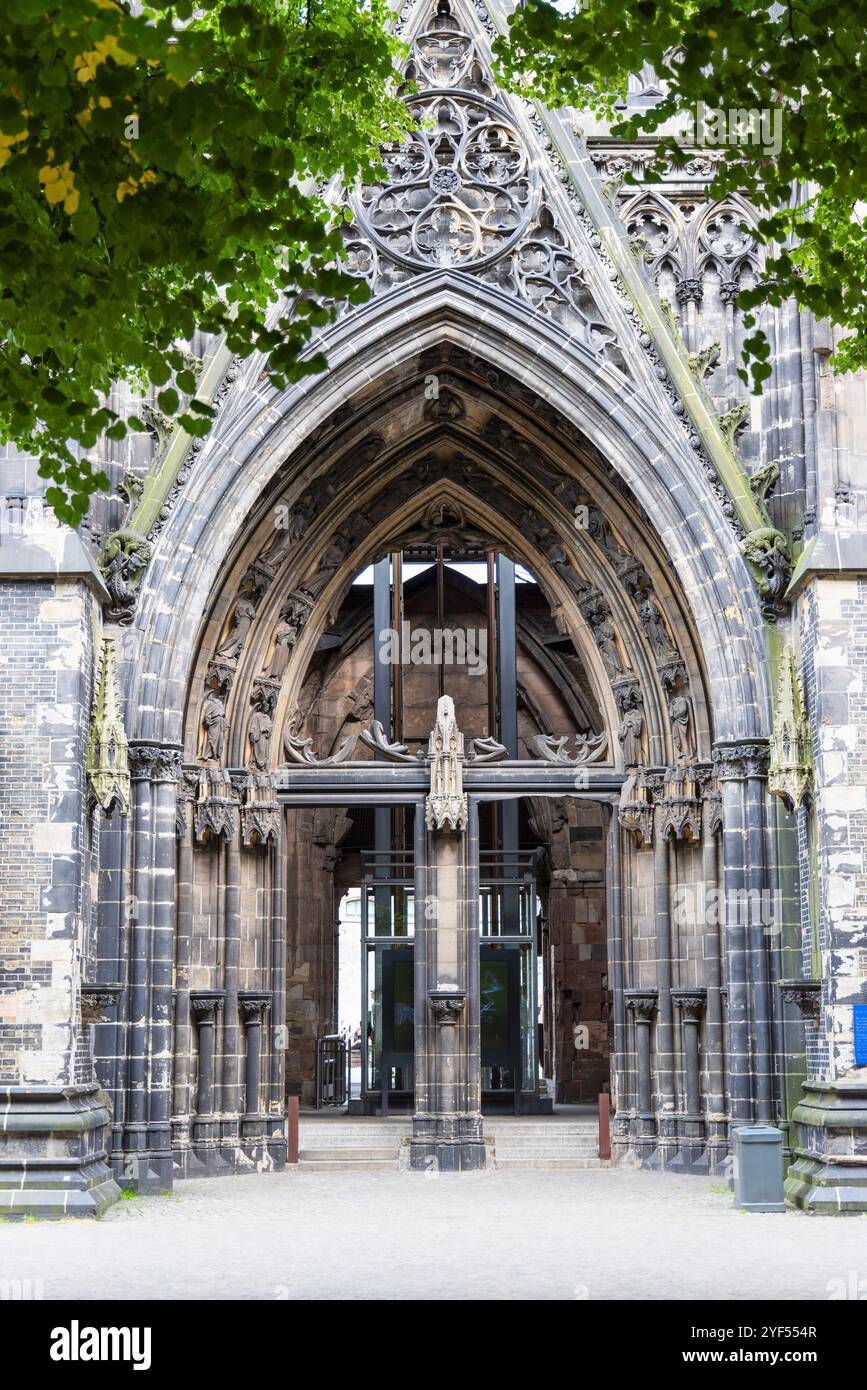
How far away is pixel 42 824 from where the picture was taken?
45.1 ft

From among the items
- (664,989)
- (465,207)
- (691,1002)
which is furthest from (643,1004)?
(465,207)

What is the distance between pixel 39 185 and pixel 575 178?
9896 millimetres

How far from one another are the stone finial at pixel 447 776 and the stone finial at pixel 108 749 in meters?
3.72

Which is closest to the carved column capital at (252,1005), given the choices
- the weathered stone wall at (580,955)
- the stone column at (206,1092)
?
the stone column at (206,1092)

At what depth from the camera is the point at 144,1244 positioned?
11078 millimetres

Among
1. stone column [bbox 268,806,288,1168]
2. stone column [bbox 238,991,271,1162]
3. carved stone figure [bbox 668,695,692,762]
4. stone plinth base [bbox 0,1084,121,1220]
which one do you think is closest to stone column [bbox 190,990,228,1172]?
stone column [bbox 238,991,271,1162]

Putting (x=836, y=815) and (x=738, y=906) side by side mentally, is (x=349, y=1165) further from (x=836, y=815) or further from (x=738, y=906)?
(x=836, y=815)

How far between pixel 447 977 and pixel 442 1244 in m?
6.09

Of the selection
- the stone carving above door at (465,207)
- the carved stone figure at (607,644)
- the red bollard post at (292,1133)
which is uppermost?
the stone carving above door at (465,207)

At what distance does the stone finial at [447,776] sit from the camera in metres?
17.2

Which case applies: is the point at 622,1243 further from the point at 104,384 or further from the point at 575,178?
the point at 575,178

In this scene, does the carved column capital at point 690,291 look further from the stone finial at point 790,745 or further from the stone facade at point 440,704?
the stone finial at point 790,745

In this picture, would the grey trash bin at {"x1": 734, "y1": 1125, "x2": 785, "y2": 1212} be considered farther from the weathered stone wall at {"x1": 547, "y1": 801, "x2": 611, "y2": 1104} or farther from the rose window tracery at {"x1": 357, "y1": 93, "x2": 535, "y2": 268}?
the weathered stone wall at {"x1": 547, "y1": 801, "x2": 611, "y2": 1104}

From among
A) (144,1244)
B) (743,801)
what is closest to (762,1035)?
(743,801)
